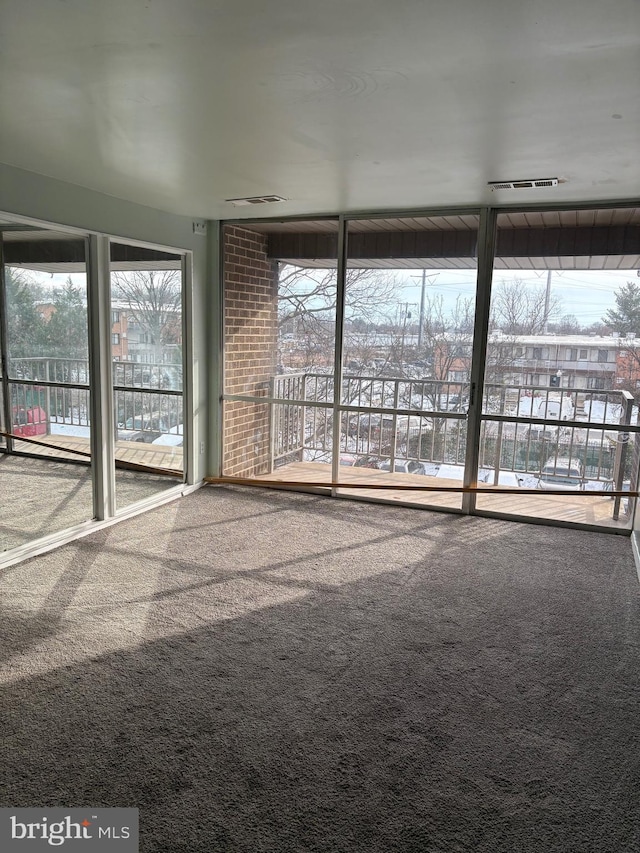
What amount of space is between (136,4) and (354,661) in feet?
8.75

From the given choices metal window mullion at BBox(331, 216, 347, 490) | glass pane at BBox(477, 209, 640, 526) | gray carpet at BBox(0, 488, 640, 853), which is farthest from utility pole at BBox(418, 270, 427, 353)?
gray carpet at BBox(0, 488, 640, 853)

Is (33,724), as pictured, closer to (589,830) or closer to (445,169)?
(589,830)

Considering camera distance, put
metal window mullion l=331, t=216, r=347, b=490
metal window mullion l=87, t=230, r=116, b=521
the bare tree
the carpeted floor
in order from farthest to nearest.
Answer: metal window mullion l=331, t=216, r=347, b=490, the bare tree, metal window mullion l=87, t=230, r=116, b=521, the carpeted floor

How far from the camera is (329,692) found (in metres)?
2.69

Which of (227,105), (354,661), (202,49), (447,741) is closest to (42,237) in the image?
(227,105)

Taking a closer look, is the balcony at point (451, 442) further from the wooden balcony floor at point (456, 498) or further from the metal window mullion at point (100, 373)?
the metal window mullion at point (100, 373)

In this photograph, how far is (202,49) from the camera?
6.74 ft

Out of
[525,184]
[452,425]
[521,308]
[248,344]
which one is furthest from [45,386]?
[521,308]

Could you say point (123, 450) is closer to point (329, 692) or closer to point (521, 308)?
point (329, 692)

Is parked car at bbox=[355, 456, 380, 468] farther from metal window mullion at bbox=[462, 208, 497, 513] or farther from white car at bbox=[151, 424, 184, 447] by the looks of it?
white car at bbox=[151, 424, 184, 447]

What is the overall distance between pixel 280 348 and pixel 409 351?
1216mm

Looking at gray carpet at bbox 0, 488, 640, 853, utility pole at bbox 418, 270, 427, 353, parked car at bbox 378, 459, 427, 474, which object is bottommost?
gray carpet at bbox 0, 488, 640, 853

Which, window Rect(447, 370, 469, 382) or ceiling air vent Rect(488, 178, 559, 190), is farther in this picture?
window Rect(447, 370, 469, 382)

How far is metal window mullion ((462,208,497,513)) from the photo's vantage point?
494 centimetres
